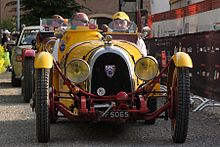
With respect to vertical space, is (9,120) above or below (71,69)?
below

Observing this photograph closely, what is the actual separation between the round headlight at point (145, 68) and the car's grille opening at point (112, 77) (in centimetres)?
22

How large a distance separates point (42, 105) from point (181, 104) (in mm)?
1752

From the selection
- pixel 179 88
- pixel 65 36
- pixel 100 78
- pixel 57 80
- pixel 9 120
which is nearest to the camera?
pixel 179 88

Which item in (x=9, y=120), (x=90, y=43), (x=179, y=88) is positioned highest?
(x=90, y=43)

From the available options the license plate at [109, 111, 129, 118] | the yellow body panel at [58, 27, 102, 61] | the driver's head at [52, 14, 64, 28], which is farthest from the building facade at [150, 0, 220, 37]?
the license plate at [109, 111, 129, 118]

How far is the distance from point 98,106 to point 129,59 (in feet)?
2.74

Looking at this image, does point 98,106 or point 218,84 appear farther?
point 218,84

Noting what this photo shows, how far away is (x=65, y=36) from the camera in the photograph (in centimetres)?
893

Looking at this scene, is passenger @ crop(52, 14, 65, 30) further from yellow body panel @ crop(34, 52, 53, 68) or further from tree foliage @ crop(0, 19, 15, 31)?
tree foliage @ crop(0, 19, 15, 31)

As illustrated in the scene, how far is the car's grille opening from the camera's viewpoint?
768 centimetres

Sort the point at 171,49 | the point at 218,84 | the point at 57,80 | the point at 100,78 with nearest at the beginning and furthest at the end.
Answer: the point at 100,78 → the point at 57,80 → the point at 218,84 → the point at 171,49

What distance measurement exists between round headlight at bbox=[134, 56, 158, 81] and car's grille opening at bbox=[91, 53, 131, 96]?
220mm

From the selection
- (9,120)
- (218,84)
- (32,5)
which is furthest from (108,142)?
(32,5)

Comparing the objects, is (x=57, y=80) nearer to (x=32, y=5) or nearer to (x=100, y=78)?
(x=100, y=78)
